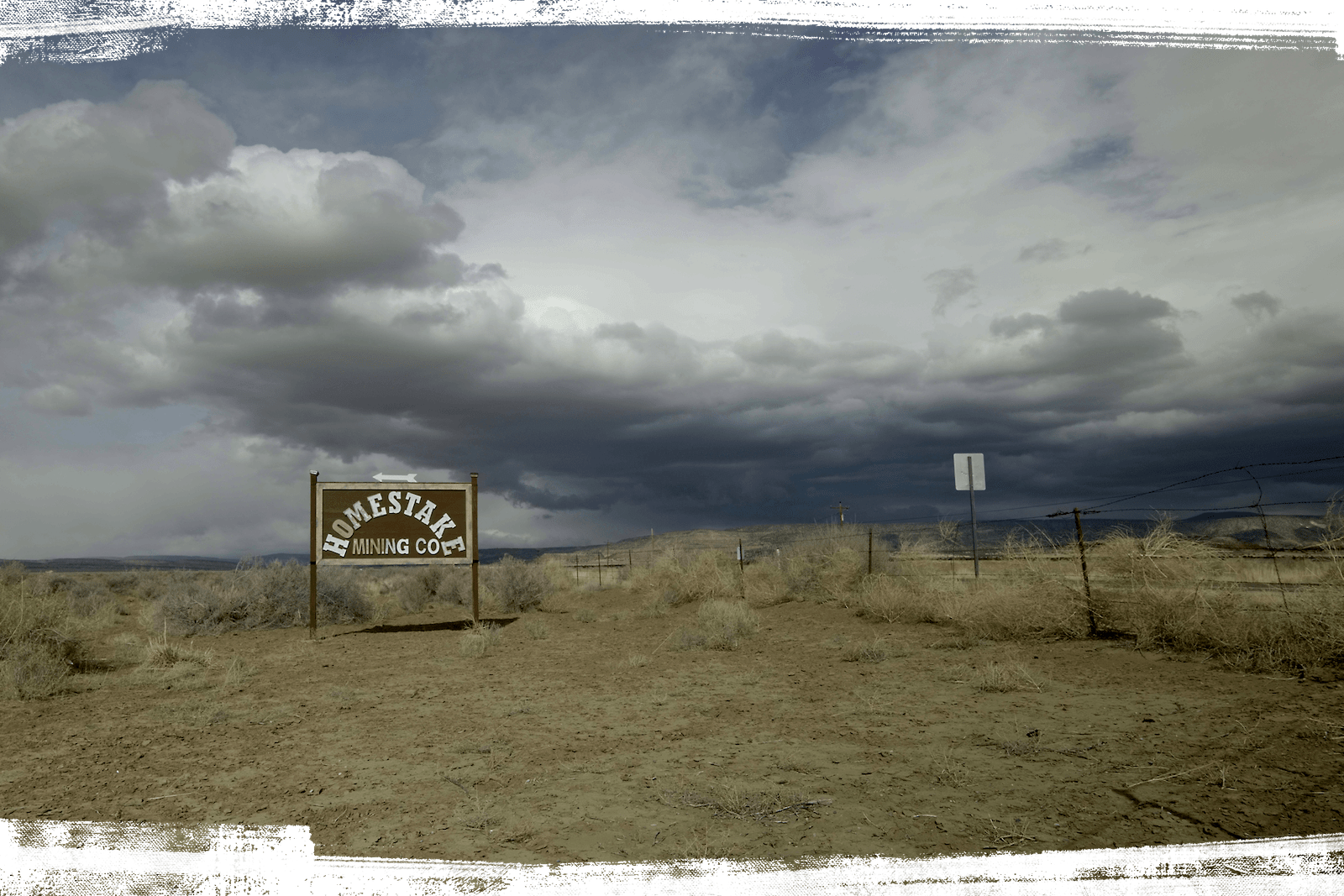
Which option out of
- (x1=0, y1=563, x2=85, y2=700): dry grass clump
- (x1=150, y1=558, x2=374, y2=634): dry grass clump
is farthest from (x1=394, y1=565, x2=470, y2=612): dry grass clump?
(x1=0, y1=563, x2=85, y2=700): dry grass clump

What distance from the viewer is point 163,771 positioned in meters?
6.95

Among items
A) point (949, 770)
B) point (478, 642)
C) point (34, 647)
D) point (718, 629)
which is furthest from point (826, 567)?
point (34, 647)

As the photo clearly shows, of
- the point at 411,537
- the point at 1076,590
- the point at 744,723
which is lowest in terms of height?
the point at 744,723

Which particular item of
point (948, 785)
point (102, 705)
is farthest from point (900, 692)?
point (102, 705)

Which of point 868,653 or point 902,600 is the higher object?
point 902,600

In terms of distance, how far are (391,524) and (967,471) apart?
14.2 meters

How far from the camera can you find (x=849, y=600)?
1920cm

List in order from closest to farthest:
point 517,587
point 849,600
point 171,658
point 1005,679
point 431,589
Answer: point 1005,679
point 171,658
point 849,600
point 517,587
point 431,589

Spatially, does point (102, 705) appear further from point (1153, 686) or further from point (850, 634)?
point (1153, 686)

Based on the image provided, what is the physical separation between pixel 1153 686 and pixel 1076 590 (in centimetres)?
369

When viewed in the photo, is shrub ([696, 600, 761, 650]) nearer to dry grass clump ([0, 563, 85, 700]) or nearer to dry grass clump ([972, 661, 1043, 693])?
dry grass clump ([972, 661, 1043, 693])

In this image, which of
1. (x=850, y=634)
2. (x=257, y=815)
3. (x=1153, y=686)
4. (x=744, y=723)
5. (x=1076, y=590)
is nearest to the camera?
(x=257, y=815)

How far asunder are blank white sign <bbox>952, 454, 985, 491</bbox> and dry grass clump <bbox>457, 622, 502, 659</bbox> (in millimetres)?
11840

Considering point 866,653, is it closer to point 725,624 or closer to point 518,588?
point 725,624
